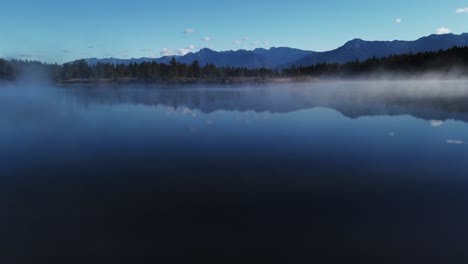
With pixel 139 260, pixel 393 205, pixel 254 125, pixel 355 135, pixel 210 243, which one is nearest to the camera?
pixel 139 260

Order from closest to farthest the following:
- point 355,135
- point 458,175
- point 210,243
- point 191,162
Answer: point 210,243 < point 458,175 < point 191,162 < point 355,135

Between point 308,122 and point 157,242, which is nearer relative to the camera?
point 157,242

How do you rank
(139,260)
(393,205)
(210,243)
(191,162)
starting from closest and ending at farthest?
(139,260)
(210,243)
(393,205)
(191,162)

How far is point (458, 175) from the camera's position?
16266 mm

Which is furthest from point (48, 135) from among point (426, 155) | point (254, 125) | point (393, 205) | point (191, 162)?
point (426, 155)

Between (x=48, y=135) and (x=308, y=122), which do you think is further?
(x=308, y=122)

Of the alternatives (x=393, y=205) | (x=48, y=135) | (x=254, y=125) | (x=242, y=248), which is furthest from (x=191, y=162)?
(x=48, y=135)

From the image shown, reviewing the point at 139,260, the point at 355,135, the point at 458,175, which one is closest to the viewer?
the point at 139,260

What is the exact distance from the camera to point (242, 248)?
30.4ft

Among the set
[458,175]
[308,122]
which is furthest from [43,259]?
[308,122]

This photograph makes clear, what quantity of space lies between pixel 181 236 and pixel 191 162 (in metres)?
9.49

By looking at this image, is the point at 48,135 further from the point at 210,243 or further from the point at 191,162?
the point at 210,243

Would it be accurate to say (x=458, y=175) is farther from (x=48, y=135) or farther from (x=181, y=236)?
(x=48, y=135)

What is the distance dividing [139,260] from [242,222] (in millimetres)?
4019
